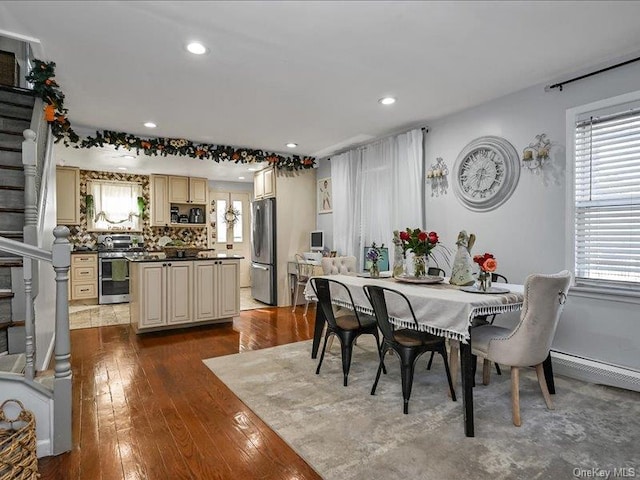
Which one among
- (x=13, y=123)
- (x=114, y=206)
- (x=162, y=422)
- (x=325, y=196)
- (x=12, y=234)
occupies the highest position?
(x=13, y=123)

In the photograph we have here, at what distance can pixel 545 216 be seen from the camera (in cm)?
341

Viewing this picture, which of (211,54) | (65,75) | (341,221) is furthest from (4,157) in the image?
(341,221)

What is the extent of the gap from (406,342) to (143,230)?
21.9ft

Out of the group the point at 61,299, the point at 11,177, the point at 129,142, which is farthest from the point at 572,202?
the point at 129,142

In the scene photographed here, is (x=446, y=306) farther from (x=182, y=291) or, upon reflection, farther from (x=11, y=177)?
(x=11, y=177)

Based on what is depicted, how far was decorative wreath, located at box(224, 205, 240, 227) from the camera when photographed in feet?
27.8

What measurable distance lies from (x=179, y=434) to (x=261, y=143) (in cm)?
416

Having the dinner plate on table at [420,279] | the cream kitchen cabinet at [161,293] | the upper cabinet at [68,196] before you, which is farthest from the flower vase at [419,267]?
the upper cabinet at [68,196]

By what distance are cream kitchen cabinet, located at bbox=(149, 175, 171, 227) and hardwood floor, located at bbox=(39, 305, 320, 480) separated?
3611mm

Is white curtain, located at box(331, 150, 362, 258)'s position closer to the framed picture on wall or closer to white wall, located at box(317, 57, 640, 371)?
the framed picture on wall

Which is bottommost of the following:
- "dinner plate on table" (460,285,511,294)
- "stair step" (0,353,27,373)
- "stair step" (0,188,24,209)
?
"stair step" (0,353,27,373)

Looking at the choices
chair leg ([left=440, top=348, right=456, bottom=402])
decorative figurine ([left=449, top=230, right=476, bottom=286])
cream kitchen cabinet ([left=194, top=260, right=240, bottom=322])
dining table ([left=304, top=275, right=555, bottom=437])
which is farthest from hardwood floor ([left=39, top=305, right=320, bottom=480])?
decorative figurine ([left=449, top=230, right=476, bottom=286])

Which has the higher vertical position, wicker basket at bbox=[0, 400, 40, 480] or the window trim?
the window trim

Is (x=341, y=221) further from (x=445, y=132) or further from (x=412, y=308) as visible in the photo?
(x=412, y=308)
